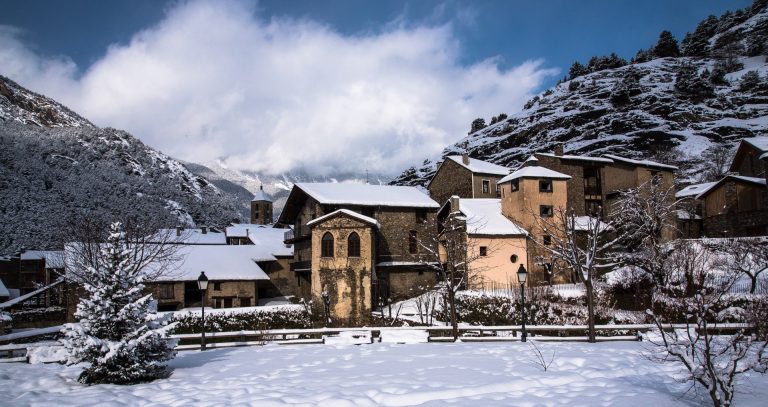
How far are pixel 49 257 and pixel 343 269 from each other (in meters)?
39.1

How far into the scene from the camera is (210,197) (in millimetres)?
134750

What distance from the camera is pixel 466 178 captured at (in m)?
51.8

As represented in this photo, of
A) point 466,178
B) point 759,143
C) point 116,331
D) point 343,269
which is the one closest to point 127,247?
point 116,331

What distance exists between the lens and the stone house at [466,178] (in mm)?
51594

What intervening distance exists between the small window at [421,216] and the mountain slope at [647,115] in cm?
4670

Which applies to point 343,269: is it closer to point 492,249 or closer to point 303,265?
point 303,265

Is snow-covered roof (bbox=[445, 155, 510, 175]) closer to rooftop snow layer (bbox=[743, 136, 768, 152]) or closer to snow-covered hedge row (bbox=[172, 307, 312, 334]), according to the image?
rooftop snow layer (bbox=[743, 136, 768, 152])

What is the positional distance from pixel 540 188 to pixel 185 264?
30.5 metres

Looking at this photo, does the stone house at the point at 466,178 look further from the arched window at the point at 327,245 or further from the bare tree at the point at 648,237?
the arched window at the point at 327,245

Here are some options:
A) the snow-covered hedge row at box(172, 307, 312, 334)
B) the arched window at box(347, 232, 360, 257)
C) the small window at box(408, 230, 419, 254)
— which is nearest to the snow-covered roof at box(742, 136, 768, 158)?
the small window at box(408, 230, 419, 254)

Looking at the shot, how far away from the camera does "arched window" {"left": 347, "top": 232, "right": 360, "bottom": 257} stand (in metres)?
35.7

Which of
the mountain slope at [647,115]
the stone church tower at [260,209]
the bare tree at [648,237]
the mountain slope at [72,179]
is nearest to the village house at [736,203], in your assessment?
the bare tree at [648,237]

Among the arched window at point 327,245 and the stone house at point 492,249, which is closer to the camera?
the arched window at point 327,245

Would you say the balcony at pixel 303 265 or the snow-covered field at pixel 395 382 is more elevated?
the balcony at pixel 303 265
